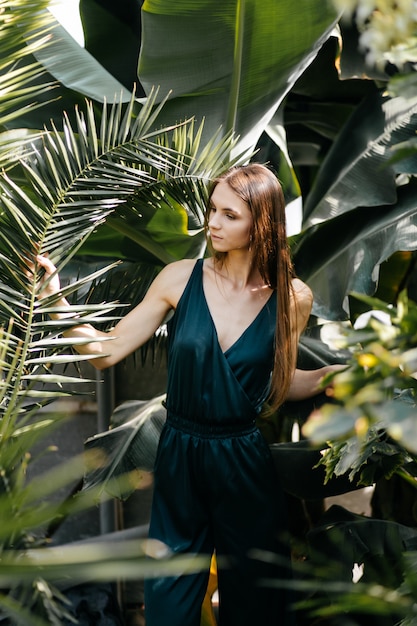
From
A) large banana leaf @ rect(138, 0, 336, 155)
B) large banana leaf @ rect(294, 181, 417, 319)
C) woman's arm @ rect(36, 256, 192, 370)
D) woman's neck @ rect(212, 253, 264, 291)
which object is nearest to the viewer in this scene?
woman's arm @ rect(36, 256, 192, 370)

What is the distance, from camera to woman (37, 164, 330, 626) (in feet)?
7.50

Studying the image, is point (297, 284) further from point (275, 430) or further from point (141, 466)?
point (275, 430)

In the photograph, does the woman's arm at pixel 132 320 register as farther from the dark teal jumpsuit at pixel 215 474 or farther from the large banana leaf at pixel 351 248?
the large banana leaf at pixel 351 248

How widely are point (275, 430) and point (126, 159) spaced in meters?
1.60

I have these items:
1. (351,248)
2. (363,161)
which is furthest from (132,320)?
(363,161)

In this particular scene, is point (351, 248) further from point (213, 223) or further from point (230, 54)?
point (213, 223)

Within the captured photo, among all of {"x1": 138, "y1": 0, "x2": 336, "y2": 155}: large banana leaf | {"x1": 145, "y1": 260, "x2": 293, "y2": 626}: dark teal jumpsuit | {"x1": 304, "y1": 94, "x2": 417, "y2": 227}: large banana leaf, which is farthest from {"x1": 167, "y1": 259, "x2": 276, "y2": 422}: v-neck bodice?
{"x1": 304, "y1": 94, "x2": 417, "y2": 227}: large banana leaf

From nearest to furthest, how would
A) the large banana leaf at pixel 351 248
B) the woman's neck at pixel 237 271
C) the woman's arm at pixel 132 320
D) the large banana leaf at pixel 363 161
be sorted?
the woman's arm at pixel 132 320, the woman's neck at pixel 237 271, the large banana leaf at pixel 351 248, the large banana leaf at pixel 363 161

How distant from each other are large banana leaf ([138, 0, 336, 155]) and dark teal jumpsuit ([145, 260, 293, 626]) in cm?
83

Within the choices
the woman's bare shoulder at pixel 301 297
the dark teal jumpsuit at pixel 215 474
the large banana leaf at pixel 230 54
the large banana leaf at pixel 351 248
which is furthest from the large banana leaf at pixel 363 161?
the dark teal jumpsuit at pixel 215 474

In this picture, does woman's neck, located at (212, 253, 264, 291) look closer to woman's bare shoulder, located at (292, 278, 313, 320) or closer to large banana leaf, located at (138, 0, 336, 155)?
woman's bare shoulder, located at (292, 278, 313, 320)

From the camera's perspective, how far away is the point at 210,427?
7.70 ft

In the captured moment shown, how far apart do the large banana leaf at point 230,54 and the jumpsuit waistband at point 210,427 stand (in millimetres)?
1101

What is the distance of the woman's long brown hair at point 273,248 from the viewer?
89.1 inches
